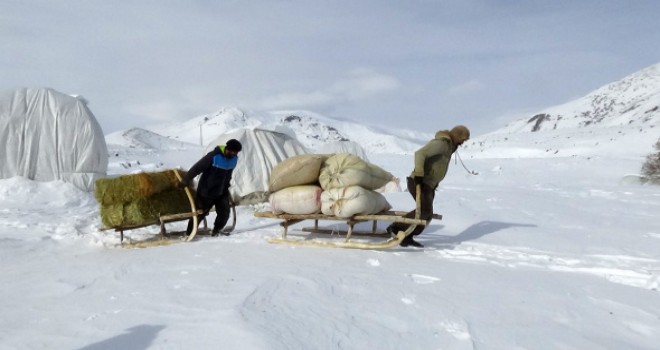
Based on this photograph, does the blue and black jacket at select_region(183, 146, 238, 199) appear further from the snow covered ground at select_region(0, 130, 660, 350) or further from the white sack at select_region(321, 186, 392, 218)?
the white sack at select_region(321, 186, 392, 218)

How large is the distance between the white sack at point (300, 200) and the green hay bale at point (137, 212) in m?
1.80

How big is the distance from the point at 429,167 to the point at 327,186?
4.42ft

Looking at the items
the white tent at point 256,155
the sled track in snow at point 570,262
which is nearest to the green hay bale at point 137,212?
the sled track in snow at point 570,262

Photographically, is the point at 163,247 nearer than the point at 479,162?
Yes

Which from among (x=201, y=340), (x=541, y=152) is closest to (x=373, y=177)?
(x=201, y=340)

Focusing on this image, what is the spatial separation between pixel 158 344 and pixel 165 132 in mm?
174407

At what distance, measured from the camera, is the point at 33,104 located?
42.8 feet

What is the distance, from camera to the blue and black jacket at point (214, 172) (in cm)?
659

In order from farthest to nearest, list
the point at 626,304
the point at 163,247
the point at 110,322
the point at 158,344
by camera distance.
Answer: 1. the point at 163,247
2. the point at 626,304
3. the point at 110,322
4. the point at 158,344

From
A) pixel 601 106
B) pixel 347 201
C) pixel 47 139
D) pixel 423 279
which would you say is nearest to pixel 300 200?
pixel 347 201

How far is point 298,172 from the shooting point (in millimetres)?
6250

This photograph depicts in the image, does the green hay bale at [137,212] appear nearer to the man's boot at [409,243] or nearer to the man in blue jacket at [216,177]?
the man in blue jacket at [216,177]

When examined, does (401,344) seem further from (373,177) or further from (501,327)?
(373,177)

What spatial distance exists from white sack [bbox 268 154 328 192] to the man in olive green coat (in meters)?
1.24
